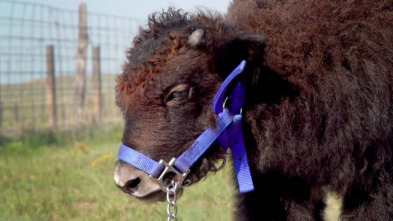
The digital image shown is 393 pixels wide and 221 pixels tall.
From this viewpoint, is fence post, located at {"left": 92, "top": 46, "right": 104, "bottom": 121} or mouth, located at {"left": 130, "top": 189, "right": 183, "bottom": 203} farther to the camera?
fence post, located at {"left": 92, "top": 46, "right": 104, "bottom": 121}

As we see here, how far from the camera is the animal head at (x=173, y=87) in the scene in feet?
10.0

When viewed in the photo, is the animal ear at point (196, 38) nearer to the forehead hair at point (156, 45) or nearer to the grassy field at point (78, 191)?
the forehead hair at point (156, 45)

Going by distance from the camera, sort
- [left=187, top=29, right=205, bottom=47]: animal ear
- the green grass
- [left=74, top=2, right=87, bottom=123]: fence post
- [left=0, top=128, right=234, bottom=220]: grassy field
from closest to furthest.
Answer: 1. [left=187, top=29, right=205, bottom=47]: animal ear
2. [left=0, top=128, right=234, bottom=220]: grassy field
3. the green grass
4. [left=74, top=2, right=87, bottom=123]: fence post

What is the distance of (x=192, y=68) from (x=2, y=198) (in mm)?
3228

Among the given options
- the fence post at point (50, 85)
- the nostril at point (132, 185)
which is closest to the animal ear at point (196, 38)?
the nostril at point (132, 185)

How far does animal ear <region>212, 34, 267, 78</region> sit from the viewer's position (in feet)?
10.1

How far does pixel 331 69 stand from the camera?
3.41 meters

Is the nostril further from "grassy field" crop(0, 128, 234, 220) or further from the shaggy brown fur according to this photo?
"grassy field" crop(0, 128, 234, 220)

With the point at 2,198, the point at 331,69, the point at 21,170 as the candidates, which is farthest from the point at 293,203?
the point at 21,170

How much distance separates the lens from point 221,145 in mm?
3234

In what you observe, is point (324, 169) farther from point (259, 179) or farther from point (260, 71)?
point (260, 71)

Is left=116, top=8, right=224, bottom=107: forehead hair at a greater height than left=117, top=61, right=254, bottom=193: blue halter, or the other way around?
left=116, top=8, right=224, bottom=107: forehead hair

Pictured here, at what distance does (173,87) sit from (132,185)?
59 centimetres

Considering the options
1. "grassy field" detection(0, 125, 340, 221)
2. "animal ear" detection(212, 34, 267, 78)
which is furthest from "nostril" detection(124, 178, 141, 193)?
"grassy field" detection(0, 125, 340, 221)
